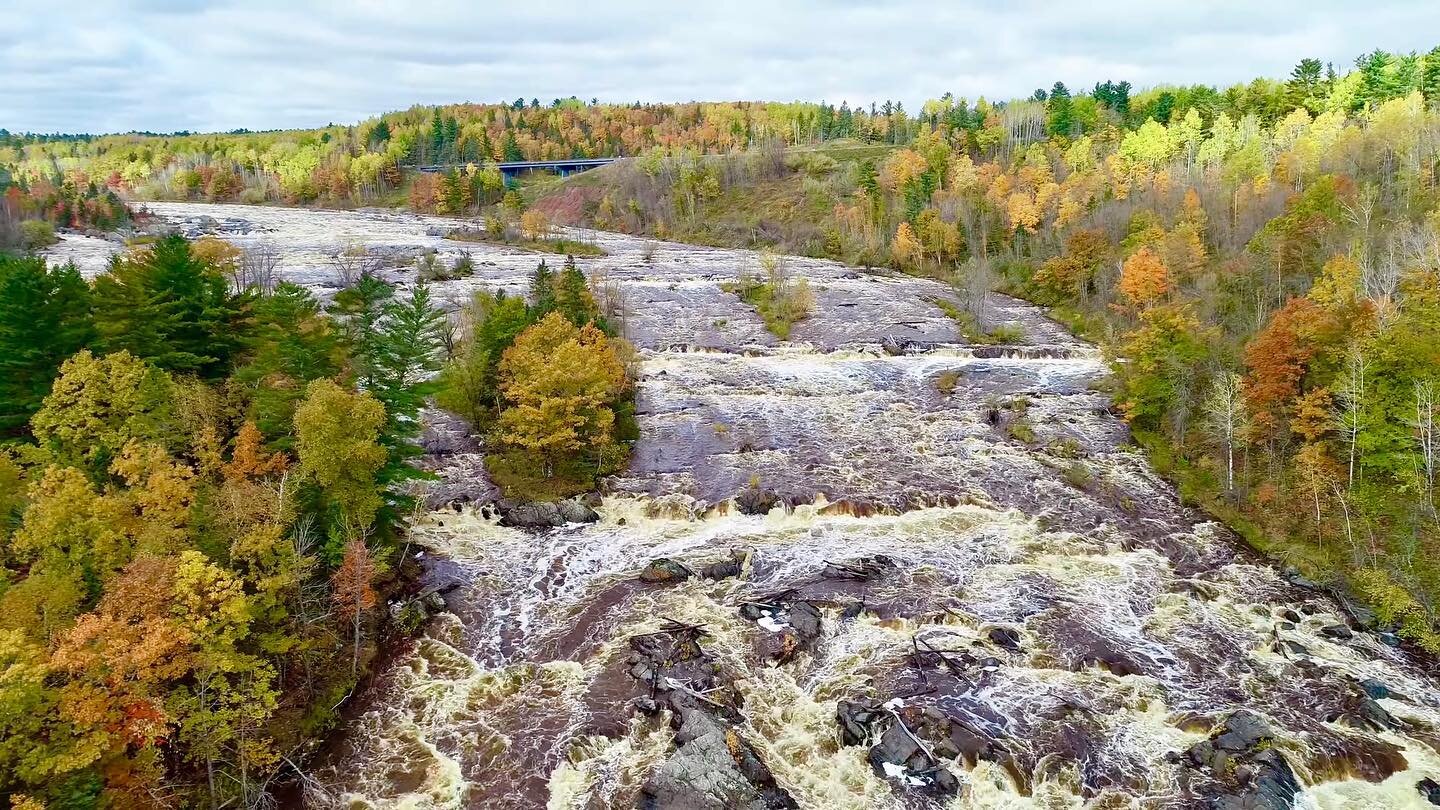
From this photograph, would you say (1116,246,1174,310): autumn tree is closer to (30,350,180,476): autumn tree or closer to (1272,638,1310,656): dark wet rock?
(1272,638,1310,656): dark wet rock

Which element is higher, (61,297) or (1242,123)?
(1242,123)

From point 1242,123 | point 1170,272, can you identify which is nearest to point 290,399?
point 1170,272

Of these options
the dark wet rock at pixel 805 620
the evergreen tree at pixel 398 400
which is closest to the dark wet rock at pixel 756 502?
the dark wet rock at pixel 805 620

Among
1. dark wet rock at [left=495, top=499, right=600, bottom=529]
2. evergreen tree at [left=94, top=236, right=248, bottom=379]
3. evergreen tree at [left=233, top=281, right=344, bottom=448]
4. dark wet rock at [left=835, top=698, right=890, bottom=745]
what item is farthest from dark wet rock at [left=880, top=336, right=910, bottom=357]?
evergreen tree at [left=94, top=236, right=248, bottom=379]

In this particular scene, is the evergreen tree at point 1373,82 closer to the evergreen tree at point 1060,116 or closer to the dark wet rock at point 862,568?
the evergreen tree at point 1060,116

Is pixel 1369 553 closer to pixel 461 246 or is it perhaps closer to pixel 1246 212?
pixel 1246 212

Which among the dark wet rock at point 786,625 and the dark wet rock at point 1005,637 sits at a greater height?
the dark wet rock at point 786,625
